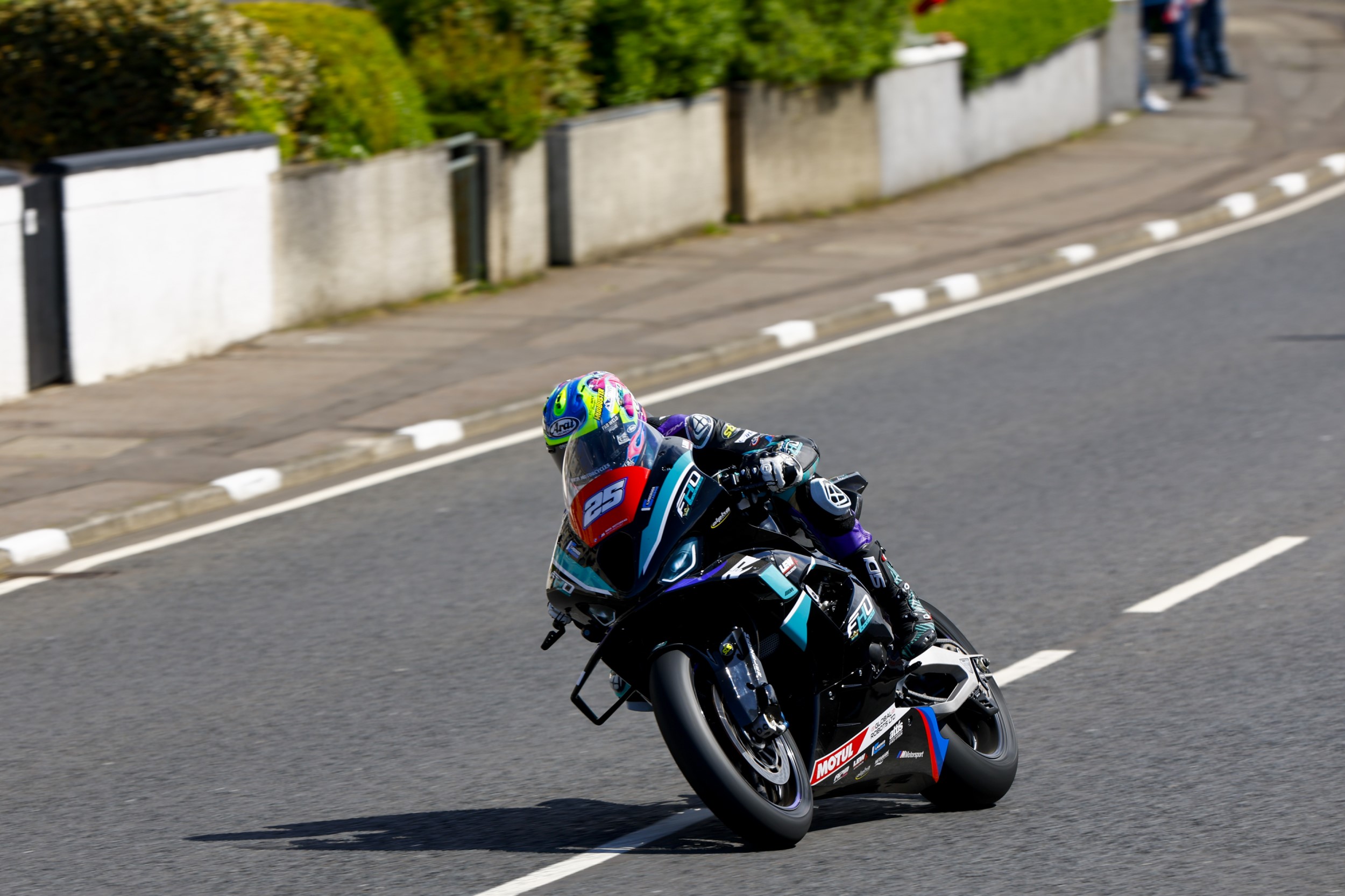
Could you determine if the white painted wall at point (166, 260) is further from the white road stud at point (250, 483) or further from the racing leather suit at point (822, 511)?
the racing leather suit at point (822, 511)

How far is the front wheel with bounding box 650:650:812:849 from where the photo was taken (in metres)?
5.39

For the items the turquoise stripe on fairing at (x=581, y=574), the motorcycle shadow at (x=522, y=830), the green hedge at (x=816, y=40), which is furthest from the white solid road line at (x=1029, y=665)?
the green hedge at (x=816, y=40)

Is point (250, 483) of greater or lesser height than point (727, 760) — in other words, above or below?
below

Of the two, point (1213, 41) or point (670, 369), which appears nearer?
point (670, 369)

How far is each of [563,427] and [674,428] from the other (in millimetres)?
515

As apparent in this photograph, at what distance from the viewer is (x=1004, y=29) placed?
25.0 m

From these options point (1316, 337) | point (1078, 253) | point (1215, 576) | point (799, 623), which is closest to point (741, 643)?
point (799, 623)

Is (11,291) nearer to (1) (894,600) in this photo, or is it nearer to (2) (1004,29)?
(1) (894,600)

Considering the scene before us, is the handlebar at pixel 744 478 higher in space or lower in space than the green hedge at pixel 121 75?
lower

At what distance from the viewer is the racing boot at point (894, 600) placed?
6188 millimetres

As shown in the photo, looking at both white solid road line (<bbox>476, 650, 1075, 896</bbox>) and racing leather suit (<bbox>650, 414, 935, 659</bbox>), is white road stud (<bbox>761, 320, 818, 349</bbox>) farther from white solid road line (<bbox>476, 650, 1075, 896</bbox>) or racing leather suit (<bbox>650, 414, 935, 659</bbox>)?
white solid road line (<bbox>476, 650, 1075, 896</bbox>)

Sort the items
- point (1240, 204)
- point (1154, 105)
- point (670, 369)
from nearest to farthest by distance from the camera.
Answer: point (670, 369) → point (1240, 204) → point (1154, 105)

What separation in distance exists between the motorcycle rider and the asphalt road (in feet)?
2.38

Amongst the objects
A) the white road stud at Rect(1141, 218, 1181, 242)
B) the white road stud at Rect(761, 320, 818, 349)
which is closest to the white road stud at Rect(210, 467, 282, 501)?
the white road stud at Rect(761, 320, 818, 349)
